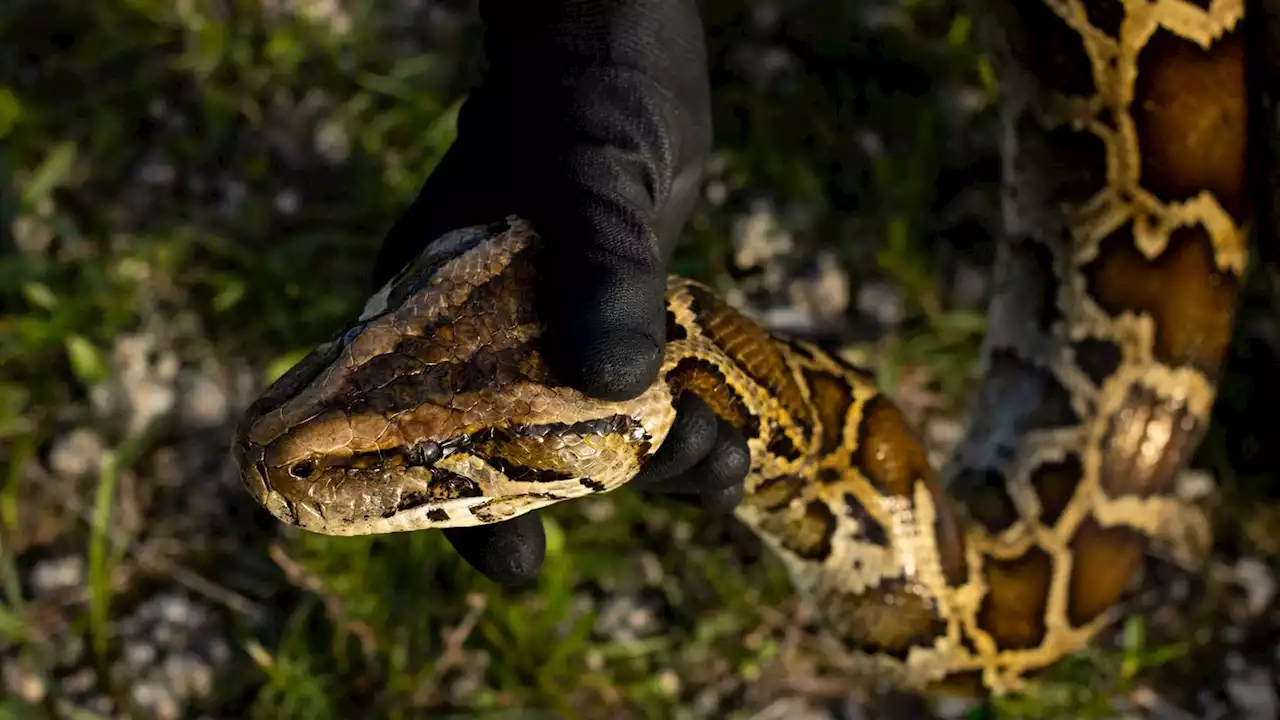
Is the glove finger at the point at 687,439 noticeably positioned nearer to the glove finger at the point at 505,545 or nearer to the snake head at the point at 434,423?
the snake head at the point at 434,423

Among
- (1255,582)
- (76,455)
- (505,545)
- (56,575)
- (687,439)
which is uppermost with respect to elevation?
(687,439)

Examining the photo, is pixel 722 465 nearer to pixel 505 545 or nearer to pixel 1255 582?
pixel 505 545

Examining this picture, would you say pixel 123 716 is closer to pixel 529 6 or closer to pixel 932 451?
pixel 529 6

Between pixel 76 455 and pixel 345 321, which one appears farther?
pixel 345 321

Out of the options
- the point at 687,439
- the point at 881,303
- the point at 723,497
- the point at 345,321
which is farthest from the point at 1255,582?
the point at 345,321

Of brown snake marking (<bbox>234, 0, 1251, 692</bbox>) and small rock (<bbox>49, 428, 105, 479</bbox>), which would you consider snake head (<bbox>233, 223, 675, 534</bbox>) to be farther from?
small rock (<bbox>49, 428, 105, 479</bbox>)

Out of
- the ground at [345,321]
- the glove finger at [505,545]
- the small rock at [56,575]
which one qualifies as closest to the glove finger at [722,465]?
the glove finger at [505,545]

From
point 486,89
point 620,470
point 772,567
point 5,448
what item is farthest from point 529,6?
point 5,448
